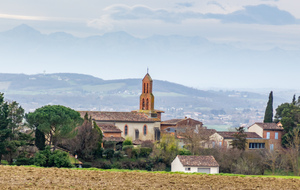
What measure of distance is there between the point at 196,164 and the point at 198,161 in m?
0.66

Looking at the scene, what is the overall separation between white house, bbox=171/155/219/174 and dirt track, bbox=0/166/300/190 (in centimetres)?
2711

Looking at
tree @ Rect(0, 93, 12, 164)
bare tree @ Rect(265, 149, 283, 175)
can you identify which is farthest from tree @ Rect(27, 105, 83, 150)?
bare tree @ Rect(265, 149, 283, 175)

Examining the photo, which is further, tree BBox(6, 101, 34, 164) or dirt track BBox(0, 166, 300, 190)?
tree BBox(6, 101, 34, 164)

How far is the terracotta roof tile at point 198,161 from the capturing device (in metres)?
64.3

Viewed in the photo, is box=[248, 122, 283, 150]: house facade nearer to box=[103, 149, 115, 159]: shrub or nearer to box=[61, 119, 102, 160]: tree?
box=[103, 149, 115, 159]: shrub

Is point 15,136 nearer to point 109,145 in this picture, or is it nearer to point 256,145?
point 109,145

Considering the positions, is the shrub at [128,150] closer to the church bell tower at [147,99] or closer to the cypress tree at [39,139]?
the cypress tree at [39,139]

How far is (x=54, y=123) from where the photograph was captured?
63688 mm

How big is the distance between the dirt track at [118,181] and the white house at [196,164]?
88.9 feet

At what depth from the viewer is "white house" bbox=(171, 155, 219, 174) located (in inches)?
2520

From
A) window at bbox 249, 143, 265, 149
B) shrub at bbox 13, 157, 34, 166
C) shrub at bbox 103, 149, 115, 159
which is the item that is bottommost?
shrub at bbox 13, 157, 34, 166

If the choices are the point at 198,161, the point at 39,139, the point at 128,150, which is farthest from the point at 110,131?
the point at 39,139

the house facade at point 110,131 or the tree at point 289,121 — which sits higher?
the tree at point 289,121

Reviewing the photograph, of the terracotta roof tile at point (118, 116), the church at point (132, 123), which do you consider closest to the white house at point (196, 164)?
the church at point (132, 123)
